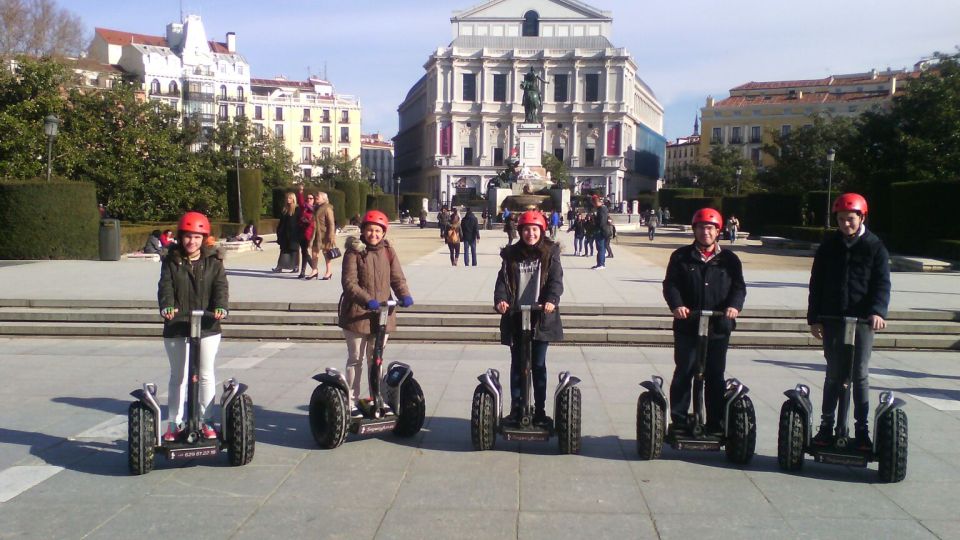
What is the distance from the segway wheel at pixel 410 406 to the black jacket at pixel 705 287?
195 cm

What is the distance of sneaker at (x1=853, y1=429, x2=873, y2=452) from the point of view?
5367 mm

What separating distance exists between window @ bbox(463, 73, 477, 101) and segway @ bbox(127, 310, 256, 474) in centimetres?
9473

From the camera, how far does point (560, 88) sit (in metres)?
98.0

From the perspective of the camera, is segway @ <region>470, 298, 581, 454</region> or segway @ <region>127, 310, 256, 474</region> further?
segway @ <region>470, 298, 581, 454</region>

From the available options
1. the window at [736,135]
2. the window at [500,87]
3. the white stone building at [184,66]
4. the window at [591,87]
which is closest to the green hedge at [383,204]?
the white stone building at [184,66]

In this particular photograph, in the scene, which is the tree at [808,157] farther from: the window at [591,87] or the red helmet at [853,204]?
the red helmet at [853,204]

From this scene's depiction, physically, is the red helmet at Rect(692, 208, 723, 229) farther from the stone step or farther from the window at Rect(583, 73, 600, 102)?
the window at Rect(583, 73, 600, 102)

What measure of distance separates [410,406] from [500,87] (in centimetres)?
9432

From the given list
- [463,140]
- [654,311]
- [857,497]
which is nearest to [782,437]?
[857,497]

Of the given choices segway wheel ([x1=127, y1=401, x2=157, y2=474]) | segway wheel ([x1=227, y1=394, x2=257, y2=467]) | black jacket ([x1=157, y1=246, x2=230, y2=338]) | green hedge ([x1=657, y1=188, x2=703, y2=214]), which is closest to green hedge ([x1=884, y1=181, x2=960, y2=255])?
→ segway wheel ([x1=227, y1=394, x2=257, y2=467])

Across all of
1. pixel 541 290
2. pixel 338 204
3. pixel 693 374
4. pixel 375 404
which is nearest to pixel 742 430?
pixel 693 374

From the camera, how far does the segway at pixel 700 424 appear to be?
18.1ft

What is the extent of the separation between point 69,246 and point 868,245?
19.4 metres

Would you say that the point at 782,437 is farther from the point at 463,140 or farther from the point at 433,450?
the point at 463,140
